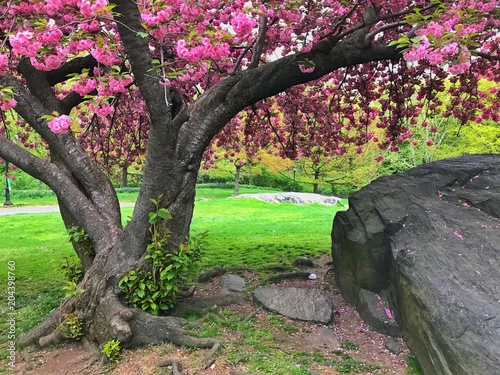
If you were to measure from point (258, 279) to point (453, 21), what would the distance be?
14.4 ft

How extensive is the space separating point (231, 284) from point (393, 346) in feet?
8.75

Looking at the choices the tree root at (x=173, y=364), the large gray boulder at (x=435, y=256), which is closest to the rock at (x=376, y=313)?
the large gray boulder at (x=435, y=256)

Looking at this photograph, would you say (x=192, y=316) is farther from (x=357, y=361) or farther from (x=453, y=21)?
(x=453, y=21)

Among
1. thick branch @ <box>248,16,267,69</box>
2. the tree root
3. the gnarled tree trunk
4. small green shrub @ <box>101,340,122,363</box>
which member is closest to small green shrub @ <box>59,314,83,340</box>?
the gnarled tree trunk

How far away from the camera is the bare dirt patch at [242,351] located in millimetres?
3719

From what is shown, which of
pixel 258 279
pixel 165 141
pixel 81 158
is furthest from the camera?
pixel 258 279

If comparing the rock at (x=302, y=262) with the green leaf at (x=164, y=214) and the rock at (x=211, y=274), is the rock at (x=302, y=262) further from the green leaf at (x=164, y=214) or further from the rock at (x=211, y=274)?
the green leaf at (x=164, y=214)

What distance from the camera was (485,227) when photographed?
395 cm

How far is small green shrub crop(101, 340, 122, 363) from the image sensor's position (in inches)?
156

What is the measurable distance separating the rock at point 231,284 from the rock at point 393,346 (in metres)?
2.31

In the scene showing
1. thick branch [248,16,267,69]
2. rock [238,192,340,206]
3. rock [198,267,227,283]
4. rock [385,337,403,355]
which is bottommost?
rock [238,192,340,206]

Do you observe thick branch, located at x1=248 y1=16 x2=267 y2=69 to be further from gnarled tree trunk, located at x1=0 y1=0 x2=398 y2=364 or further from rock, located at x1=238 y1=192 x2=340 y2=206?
rock, located at x1=238 y1=192 x2=340 y2=206

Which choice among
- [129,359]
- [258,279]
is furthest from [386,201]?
[129,359]

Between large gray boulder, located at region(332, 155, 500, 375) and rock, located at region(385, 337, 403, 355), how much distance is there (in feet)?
0.48
